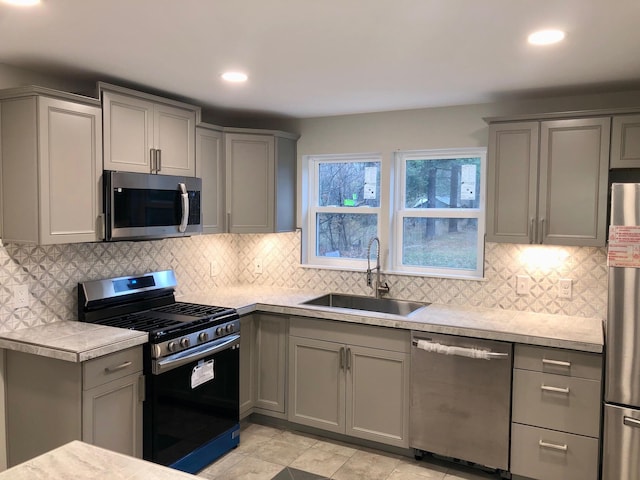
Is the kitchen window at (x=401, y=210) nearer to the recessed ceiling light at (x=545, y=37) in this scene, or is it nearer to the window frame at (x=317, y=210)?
the window frame at (x=317, y=210)

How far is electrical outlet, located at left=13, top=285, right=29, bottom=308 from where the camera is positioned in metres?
2.82

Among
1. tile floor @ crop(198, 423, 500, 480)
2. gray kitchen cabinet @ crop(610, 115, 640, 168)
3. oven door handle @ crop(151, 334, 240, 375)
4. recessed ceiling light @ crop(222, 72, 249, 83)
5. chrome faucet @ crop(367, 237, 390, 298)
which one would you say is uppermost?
recessed ceiling light @ crop(222, 72, 249, 83)

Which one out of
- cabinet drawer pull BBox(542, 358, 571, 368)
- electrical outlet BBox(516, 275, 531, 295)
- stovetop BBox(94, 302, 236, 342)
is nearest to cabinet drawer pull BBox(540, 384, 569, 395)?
cabinet drawer pull BBox(542, 358, 571, 368)

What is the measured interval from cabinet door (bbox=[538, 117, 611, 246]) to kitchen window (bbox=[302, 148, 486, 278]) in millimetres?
594

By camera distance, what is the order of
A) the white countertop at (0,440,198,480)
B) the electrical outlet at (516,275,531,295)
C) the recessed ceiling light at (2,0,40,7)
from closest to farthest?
the white countertop at (0,440,198,480) < the recessed ceiling light at (2,0,40,7) < the electrical outlet at (516,275,531,295)

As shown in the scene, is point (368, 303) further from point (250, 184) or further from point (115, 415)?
point (115, 415)

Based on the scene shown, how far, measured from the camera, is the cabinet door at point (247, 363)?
3.66 meters

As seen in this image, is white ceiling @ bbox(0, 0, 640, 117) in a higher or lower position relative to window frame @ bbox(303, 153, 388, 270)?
higher

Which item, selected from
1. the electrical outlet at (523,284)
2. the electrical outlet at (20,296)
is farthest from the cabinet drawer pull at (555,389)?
the electrical outlet at (20,296)

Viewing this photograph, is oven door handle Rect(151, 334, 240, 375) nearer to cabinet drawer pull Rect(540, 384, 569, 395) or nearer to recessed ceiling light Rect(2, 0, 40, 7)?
recessed ceiling light Rect(2, 0, 40, 7)

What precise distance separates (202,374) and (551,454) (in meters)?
2.05

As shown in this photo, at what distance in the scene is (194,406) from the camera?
121 inches

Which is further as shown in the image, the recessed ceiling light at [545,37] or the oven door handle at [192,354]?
the oven door handle at [192,354]

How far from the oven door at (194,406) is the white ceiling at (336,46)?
1.62m
